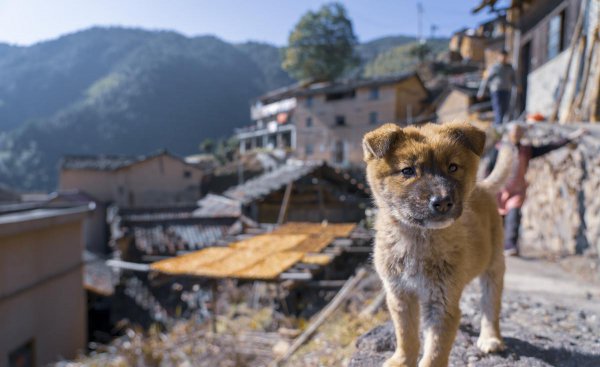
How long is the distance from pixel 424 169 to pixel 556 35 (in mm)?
13564

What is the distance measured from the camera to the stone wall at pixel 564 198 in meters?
6.28

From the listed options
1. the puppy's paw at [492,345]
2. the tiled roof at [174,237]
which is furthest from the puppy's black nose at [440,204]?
the tiled roof at [174,237]

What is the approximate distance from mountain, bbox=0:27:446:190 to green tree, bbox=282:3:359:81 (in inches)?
725

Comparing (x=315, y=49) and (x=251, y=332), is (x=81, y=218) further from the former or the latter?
(x=315, y=49)

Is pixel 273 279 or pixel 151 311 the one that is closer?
pixel 273 279

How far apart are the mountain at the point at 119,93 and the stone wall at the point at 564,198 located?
6216cm

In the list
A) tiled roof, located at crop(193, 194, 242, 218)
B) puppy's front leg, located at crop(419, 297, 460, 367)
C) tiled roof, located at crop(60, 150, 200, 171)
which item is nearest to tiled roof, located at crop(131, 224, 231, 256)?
tiled roof, located at crop(193, 194, 242, 218)

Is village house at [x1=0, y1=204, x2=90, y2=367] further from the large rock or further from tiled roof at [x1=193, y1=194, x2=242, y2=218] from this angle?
the large rock

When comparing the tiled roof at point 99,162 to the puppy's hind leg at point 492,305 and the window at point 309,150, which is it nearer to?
the window at point 309,150

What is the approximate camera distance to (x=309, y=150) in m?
37.4

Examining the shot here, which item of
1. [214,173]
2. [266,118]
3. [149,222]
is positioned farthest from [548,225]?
[266,118]

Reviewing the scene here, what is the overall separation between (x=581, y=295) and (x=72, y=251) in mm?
12233

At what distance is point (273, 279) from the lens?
688 centimetres

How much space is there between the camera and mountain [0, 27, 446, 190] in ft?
198
